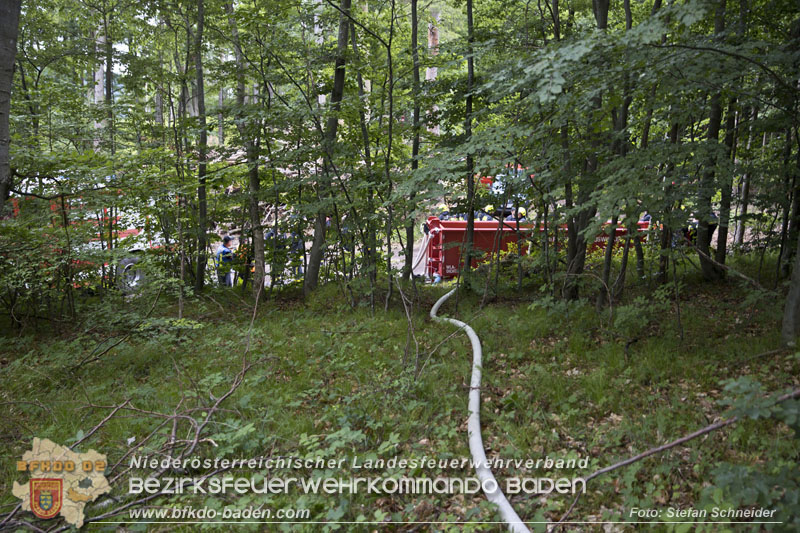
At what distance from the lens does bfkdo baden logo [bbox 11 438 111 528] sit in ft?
9.76

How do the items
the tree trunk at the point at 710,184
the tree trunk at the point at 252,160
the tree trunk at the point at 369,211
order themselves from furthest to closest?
the tree trunk at the point at 252,160, the tree trunk at the point at 369,211, the tree trunk at the point at 710,184

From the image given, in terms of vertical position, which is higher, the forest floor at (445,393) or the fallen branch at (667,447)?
the fallen branch at (667,447)

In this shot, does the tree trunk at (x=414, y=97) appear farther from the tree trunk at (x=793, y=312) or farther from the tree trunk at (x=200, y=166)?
the tree trunk at (x=793, y=312)

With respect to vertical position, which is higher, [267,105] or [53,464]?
[267,105]

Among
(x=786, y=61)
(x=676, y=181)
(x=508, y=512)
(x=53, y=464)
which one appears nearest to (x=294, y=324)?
(x=53, y=464)

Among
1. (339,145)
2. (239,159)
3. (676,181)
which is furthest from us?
(239,159)

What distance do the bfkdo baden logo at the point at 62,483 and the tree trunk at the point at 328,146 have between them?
4.06 metres

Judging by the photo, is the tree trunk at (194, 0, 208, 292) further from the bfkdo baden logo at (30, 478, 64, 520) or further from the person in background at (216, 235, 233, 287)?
the bfkdo baden logo at (30, 478, 64, 520)

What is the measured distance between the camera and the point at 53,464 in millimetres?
3281

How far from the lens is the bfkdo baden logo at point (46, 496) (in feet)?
9.75

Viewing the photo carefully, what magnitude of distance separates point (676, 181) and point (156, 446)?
515 centimetres

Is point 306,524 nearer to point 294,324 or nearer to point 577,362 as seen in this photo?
point 577,362

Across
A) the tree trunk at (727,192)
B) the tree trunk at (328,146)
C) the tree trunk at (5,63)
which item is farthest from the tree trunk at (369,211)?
the tree trunk at (727,192)

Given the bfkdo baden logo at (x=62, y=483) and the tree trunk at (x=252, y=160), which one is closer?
the bfkdo baden logo at (x=62, y=483)
